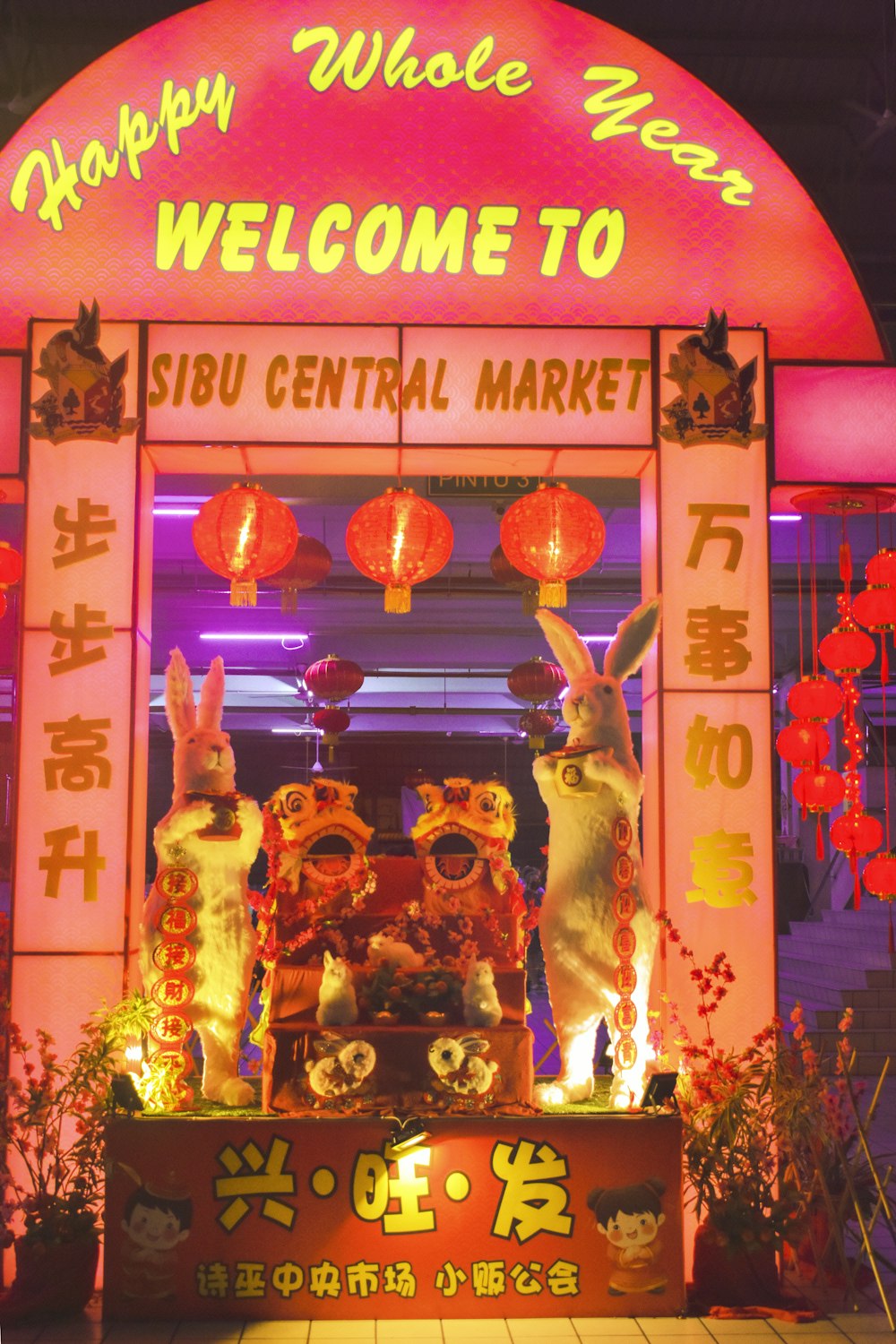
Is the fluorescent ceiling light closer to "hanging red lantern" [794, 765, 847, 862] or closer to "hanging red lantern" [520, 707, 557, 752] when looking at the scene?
"hanging red lantern" [520, 707, 557, 752]

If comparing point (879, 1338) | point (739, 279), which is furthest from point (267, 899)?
point (739, 279)

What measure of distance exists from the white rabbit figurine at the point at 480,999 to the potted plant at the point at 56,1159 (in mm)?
1181

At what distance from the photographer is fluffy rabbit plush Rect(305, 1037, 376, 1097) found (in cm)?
448

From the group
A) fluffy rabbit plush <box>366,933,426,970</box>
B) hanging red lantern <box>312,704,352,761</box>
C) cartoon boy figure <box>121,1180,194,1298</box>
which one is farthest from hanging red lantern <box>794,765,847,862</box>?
cartoon boy figure <box>121,1180,194,1298</box>

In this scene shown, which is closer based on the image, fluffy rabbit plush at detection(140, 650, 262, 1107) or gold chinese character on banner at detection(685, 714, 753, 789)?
fluffy rabbit plush at detection(140, 650, 262, 1107)

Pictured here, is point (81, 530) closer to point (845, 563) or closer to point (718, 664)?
point (718, 664)

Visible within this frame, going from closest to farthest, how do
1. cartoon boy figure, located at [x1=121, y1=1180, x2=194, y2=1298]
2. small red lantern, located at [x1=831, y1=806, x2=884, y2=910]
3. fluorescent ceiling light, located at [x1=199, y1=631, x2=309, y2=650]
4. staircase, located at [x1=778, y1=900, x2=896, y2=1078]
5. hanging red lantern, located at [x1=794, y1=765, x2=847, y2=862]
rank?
cartoon boy figure, located at [x1=121, y1=1180, x2=194, y2=1298]
small red lantern, located at [x1=831, y1=806, x2=884, y2=910]
hanging red lantern, located at [x1=794, y1=765, x2=847, y2=862]
staircase, located at [x1=778, y1=900, x2=896, y2=1078]
fluorescent ceiling light, located at [x1=199, y1=631, x2=309, y2=650]

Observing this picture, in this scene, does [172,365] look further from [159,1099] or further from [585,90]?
[159,1099]

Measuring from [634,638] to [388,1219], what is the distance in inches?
Answer: 89.8

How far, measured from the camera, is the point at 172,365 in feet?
16.8

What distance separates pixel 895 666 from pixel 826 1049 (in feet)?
21.0

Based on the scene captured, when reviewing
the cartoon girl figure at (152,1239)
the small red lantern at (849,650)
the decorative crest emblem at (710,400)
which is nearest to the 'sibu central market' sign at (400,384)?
the decorative crest emblem at (710,400)

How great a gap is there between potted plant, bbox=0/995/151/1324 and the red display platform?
154mm

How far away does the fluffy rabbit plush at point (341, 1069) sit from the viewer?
4484 millimetres
